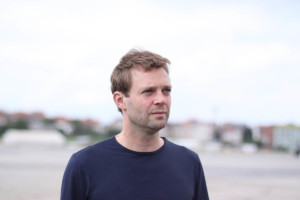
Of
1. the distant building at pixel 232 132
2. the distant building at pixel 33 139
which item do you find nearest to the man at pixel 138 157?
the distant building at pixel 33 139

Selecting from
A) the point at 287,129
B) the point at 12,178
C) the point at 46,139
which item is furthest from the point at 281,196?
the point at 287,129

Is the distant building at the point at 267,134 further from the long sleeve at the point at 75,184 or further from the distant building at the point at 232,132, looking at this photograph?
the long sleeve at the point at 75,184

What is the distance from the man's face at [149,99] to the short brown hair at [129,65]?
0.03 meters

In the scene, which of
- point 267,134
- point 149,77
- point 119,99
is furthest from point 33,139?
point 267,134

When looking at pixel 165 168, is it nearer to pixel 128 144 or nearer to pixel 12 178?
pixel 128 144

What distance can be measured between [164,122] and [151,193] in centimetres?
45

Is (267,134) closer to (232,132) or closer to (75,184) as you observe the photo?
(232,132)

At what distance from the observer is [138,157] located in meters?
2.47

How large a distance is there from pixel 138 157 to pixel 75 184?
43 centimetres

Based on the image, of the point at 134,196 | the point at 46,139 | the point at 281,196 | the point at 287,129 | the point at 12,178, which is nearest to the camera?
the point at 134,196

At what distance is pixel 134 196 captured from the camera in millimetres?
2336

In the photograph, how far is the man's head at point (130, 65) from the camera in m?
2.46

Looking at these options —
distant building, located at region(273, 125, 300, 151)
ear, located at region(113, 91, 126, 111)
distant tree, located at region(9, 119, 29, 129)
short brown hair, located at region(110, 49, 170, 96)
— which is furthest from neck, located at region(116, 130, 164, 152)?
distant building, located at region(273, 125, 300, 151)

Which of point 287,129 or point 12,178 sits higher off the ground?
point 12,178
